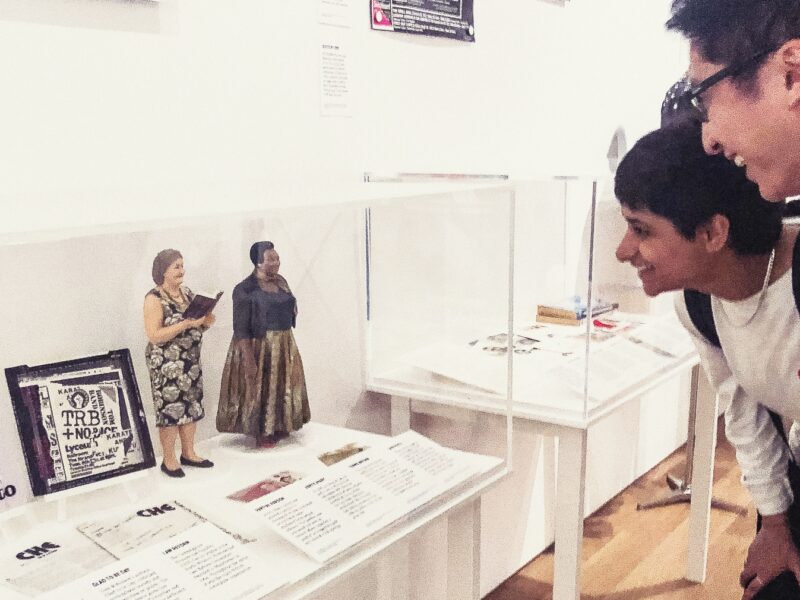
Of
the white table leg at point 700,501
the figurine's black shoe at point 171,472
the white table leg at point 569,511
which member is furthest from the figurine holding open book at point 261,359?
the white table leg at point 700,501

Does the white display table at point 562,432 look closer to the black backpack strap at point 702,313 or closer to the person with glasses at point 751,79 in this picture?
the black backpack strap at point 702,313

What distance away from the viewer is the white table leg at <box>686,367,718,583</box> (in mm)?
2350

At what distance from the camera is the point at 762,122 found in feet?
2.87

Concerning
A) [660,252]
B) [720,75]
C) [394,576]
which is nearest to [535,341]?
[660,252]

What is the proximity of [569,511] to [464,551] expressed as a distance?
0.34 m

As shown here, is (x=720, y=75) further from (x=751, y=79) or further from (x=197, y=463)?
(x=197, y=463)

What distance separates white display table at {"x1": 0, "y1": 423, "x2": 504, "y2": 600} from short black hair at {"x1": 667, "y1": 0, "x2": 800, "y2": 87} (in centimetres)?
77

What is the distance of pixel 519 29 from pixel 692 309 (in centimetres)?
108

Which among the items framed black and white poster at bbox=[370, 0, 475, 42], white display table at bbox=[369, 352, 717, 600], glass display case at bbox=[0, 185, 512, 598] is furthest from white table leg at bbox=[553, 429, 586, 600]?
framed black and white poster at bbox=[370, 0, 475, 42]

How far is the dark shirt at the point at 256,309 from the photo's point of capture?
1.31 meters

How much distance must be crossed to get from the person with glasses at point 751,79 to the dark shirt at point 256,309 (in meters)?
0.72

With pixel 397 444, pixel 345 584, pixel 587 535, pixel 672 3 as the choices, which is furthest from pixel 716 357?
pixel 587 535

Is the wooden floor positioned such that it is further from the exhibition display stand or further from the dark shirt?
the dark shirt

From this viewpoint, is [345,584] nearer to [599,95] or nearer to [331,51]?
[331,51]
